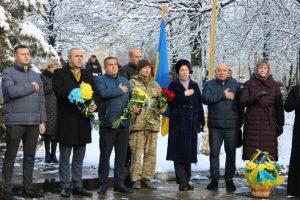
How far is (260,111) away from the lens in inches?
354

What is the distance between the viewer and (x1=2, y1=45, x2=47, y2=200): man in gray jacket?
776cm

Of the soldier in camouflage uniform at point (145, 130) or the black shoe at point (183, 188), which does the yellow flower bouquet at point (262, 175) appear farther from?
the soldier in camouflage uniform at point (145, 130)

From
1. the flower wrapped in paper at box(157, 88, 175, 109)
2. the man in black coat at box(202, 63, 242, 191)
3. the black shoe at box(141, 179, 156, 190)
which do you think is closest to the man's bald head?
the man in black coat at box(202, 63, 242, 191)

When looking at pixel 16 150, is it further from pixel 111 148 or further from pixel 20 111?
pixel 111 148

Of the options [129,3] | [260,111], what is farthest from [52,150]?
[129,3]

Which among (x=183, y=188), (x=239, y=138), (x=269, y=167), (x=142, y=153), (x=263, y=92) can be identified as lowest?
(x=183, y=188)

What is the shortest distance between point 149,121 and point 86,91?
1.47 m

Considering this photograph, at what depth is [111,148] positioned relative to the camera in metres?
8.73

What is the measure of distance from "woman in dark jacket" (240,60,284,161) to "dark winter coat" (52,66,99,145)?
2.42m

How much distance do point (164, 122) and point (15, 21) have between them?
12.4ft

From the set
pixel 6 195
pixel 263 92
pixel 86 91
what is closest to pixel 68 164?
pixel 6 195

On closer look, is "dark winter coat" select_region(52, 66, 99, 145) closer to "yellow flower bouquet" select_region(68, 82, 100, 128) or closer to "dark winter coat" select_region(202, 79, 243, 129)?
"yellow flower bouquet" select_region(68, 82, 100, 128)

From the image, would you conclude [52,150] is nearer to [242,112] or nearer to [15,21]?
[15,21]

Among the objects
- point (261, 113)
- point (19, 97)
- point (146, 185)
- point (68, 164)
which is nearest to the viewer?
point (19, 97)
